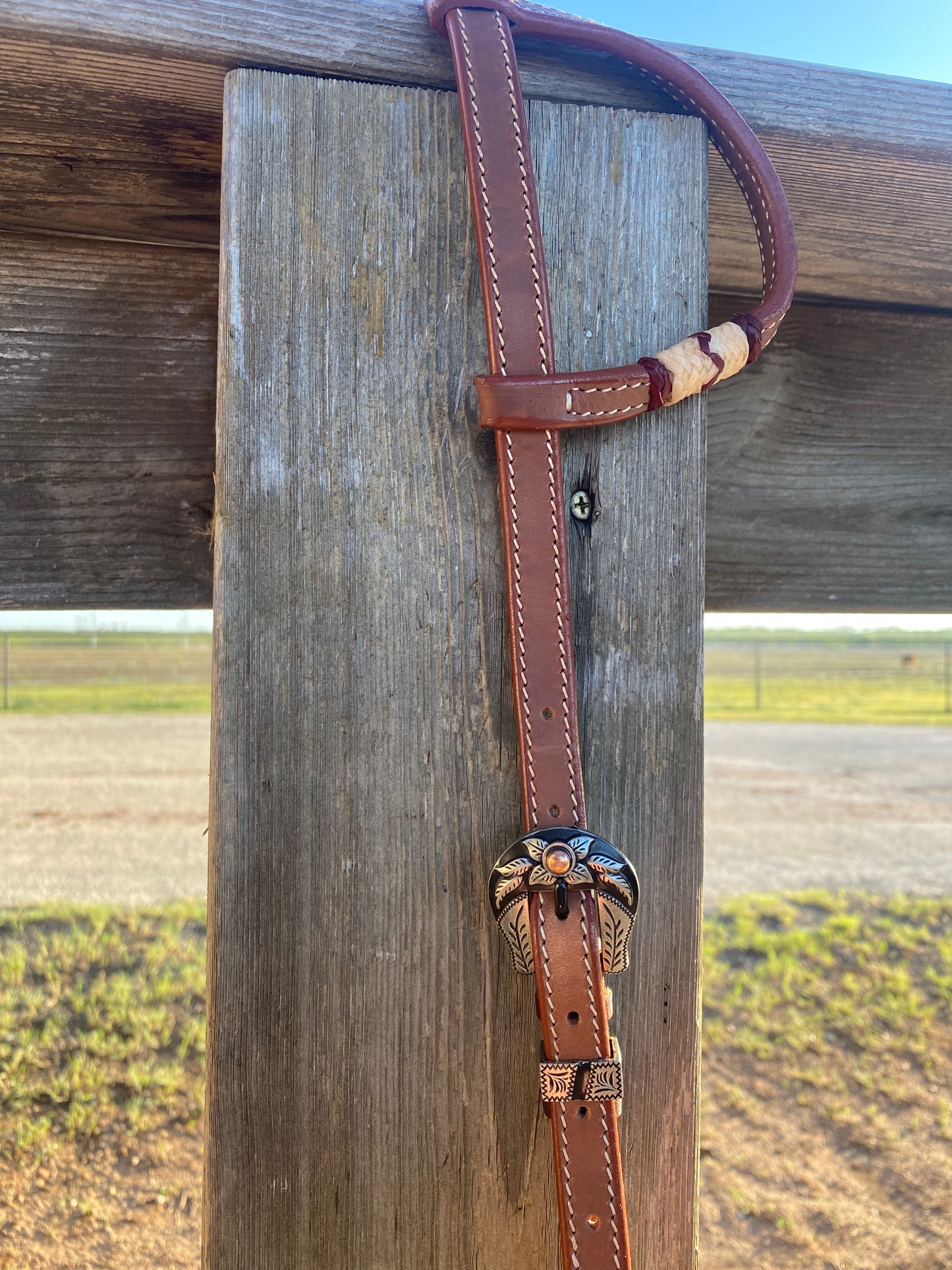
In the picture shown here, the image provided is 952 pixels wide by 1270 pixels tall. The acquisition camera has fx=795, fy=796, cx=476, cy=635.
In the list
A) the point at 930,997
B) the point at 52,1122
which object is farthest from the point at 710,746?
the point at 52,1122

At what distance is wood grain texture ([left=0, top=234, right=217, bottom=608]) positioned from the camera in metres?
0.92

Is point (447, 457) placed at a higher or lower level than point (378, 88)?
lower

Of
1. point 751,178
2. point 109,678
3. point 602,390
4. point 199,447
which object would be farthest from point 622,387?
point 109,678

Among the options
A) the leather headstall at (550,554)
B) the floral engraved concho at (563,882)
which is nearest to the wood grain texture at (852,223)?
the leather headstall at (550,554)

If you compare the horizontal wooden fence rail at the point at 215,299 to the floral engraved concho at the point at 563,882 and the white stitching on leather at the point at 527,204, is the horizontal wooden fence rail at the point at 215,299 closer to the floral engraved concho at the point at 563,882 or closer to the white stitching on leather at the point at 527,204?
the white stitching on leather at the point at 527,204

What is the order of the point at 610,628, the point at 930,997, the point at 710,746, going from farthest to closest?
the point at 710,746, the point at 930,997, the point at 610,628

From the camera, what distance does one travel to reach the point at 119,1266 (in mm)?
1789

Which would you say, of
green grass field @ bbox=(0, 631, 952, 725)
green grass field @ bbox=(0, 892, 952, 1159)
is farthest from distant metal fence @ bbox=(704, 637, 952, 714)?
green grass field @ bbox=(0, 892, 952, 1159)

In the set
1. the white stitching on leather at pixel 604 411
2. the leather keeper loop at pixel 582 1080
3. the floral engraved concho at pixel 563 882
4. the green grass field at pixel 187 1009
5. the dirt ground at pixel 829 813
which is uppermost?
the white stitching on leather at pixel 604 411

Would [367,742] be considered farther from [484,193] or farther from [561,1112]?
[484,193]

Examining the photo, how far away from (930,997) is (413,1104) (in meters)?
2.81

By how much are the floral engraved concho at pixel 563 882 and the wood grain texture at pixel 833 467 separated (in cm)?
55

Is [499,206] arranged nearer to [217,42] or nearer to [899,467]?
[217,42]

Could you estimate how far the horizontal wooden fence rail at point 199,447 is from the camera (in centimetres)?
94
